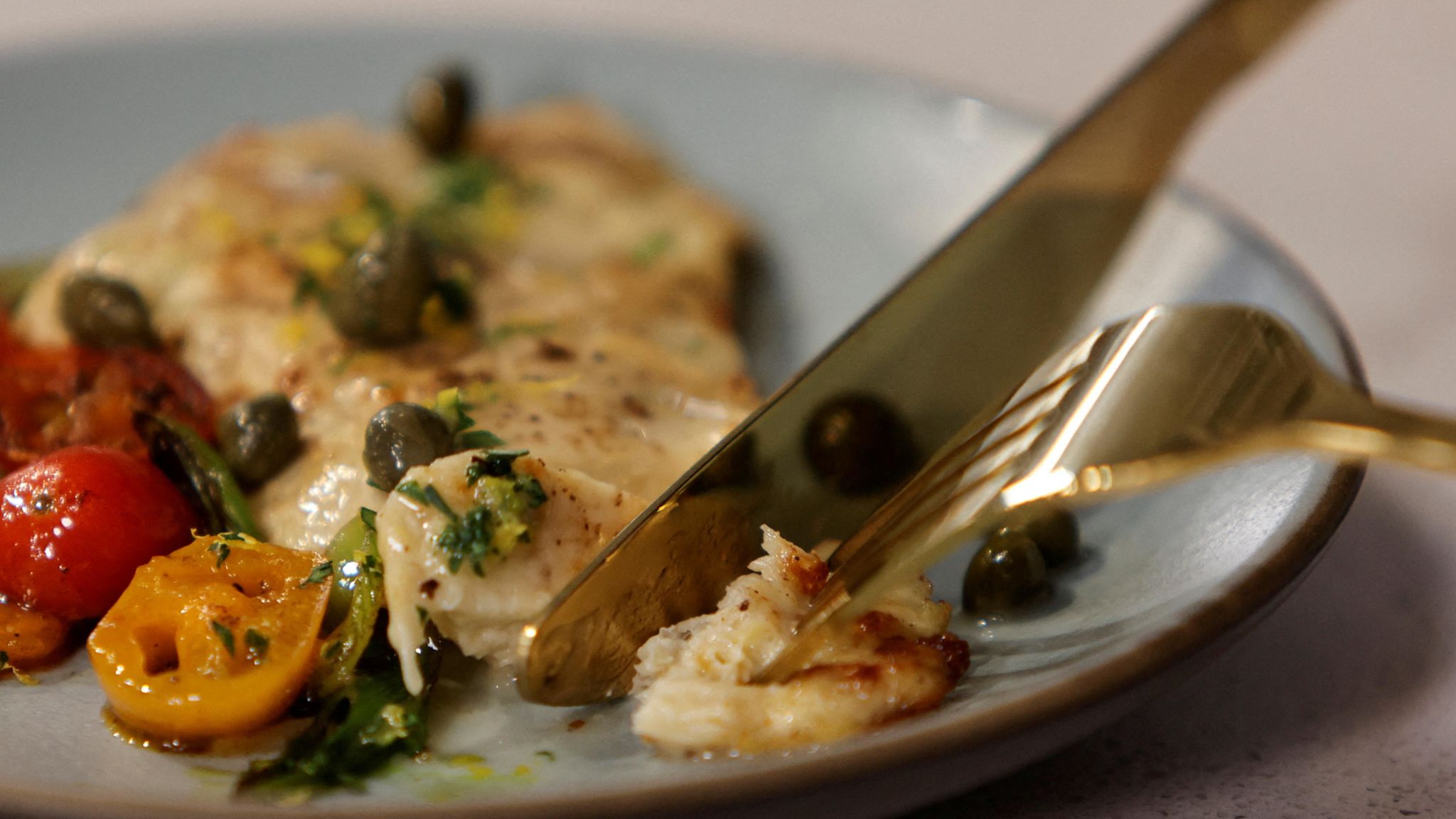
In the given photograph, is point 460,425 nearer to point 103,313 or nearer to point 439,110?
point 103,313

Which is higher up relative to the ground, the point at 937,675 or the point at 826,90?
the point at 826,90

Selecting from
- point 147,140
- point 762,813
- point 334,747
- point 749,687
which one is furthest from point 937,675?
point 147,140

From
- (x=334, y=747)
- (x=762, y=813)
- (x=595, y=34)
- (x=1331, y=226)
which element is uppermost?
(x=595, y=34)

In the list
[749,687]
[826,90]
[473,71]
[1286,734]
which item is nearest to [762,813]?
[749,687]

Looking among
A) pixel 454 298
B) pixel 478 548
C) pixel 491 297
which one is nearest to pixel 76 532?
pixel 478 548

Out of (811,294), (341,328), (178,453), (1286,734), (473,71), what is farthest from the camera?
(473,71)

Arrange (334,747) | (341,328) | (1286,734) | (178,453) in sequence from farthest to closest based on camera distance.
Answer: (341,328), (178,453), (1286,734), (334,747)

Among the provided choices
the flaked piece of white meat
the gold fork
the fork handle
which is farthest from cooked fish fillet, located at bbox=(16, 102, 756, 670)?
the fork handle

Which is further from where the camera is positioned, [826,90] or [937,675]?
[826,90]

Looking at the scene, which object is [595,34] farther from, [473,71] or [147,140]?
[147,140]
